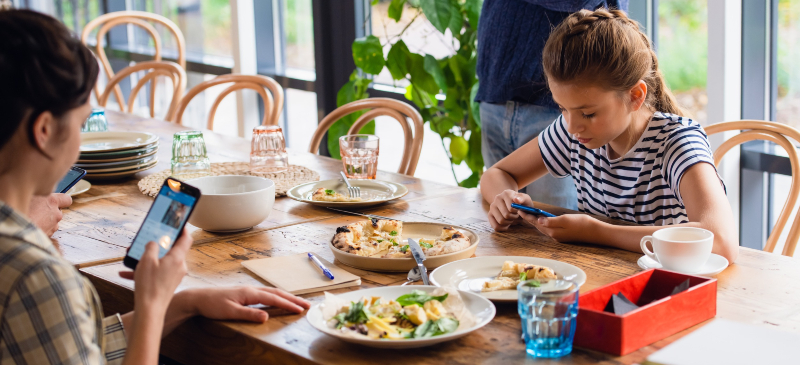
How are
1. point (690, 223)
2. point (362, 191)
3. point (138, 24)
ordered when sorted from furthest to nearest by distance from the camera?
1. point (138, 24)
2. point (362, 191)
3. point (690, 223)

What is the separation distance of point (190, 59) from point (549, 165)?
3524mm

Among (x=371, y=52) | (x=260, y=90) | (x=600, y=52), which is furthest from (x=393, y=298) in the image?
(x=371, y=52)

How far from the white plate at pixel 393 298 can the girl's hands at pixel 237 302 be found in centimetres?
6

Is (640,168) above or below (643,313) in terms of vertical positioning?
above

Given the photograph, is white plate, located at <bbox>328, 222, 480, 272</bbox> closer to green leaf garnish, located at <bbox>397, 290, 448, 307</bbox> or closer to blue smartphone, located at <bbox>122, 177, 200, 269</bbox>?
green leaf garnish, located at <bbox>397, 290, 448, 307</bbox>

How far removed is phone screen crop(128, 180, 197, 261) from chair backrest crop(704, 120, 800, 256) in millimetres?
1272

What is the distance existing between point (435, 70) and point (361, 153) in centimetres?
106

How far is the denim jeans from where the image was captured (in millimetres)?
2289

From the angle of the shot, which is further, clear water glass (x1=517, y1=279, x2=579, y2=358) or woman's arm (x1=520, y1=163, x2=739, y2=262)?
woman's arm (x1=520, y1=163, x2=739, y2=262)

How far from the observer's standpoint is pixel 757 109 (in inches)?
97.5

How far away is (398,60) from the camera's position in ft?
9.91

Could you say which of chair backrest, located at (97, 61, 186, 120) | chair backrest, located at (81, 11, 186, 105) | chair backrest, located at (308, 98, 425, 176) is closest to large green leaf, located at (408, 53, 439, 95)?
chair backrest, located at (308, 98, 425, 176)

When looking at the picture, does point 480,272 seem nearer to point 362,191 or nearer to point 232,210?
point 232,210

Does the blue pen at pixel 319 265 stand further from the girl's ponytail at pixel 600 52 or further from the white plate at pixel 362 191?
the girl's ponytail at pixel 600 52
